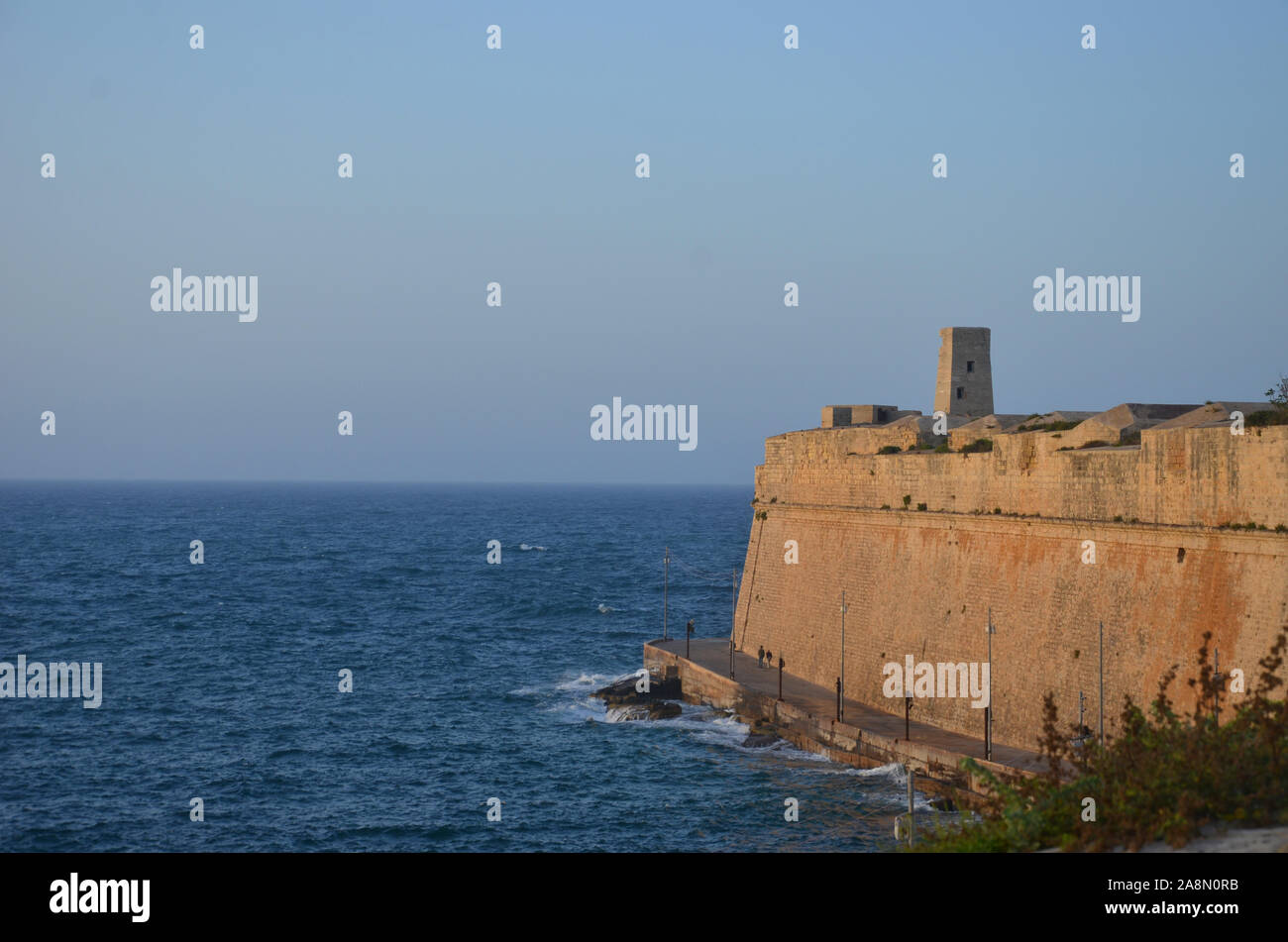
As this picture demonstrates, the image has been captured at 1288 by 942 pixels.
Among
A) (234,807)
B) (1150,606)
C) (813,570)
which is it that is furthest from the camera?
(813,570)

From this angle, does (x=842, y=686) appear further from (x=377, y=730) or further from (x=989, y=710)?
(x=377, y=730)

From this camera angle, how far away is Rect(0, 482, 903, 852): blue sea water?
26.4m

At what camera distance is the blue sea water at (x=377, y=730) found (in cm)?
2639

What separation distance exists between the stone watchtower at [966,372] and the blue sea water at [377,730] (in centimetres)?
1297

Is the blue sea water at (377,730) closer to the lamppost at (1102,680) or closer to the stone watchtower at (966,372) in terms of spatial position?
the lamppost at (1102,680)

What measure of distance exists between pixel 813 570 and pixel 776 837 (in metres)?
14.6

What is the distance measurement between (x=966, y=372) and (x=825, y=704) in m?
12.9

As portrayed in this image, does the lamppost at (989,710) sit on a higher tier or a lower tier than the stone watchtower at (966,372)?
lower

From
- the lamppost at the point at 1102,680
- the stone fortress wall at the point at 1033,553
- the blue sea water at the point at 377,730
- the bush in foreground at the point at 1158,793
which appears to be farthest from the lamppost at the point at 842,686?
the bush in foreground at the point at 1158,793

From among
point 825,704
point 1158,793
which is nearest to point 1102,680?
point 825,704
